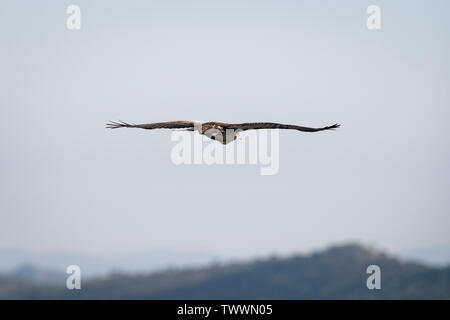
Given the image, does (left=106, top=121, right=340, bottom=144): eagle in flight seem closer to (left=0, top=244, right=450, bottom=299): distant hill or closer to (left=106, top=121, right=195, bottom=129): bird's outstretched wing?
(left=106, top=121, right=195, bottom=129): bird's outstretched wing

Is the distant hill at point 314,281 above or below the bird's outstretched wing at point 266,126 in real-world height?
below

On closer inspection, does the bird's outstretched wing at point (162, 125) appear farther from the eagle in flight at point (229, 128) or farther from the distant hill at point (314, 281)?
the distant hill at point (314, 281)

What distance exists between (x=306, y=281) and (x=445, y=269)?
86.7ft

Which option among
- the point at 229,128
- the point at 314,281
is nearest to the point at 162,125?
the point at 229,128

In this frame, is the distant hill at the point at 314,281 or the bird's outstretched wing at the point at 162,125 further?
the distant hill at the point at 314,281

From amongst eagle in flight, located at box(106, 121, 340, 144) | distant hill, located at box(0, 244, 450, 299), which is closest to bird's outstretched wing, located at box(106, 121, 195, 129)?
eagle in flight, located at box(106, 121, 340, 144)

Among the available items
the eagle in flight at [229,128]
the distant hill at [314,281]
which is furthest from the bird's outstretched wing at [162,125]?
the distant hill at [314,281]

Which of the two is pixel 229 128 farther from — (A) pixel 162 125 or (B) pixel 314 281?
(B) pixel 314 281

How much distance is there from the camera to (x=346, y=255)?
193m

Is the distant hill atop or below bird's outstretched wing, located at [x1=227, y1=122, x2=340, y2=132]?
below

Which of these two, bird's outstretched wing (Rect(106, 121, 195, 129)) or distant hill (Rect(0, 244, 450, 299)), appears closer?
bird's outstretched wing (Rect(106, 121, 195, 129))
